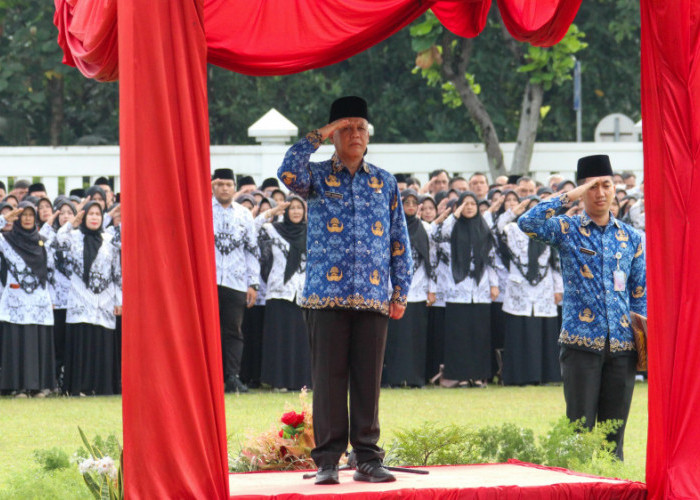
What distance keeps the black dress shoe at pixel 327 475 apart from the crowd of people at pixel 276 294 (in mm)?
7257

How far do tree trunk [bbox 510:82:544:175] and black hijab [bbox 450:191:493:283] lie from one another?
750 centimetres

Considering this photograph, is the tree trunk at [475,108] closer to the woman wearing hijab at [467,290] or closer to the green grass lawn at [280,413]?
the woman wearing hijab at [467,290]

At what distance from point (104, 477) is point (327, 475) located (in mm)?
1238

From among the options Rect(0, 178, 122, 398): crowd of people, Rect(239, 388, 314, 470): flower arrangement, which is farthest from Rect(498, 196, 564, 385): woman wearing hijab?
Rect(239, 388, 314, 470): flower arrangement

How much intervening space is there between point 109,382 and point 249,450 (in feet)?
22.6

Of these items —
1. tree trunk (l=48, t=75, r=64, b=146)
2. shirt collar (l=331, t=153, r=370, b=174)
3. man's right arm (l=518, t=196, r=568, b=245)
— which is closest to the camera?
shirt collar (l=331, t=153, r=370, b=174)

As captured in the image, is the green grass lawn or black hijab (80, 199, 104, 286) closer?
the green grass lawn

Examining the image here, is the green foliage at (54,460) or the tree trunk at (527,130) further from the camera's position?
the tree trunk at (527,130)

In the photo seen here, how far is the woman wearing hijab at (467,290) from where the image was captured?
15453mm

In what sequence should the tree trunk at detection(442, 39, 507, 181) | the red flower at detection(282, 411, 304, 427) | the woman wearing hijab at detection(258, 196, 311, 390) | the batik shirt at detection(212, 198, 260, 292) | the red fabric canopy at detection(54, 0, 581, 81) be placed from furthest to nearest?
the tree trunk at detection(442, 39, 507, 181) < the woman wearing hijab at detection(258, 196, 311, 390) < the batik shirt at detection(212, 198, 260, 292) < the red flower at detection(282, 411, 304, 427) < the red fabric canopy at detection(54, 0, 581, 81)

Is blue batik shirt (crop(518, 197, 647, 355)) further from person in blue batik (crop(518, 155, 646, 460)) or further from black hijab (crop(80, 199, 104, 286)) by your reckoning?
black hijab (crop(80, 199, 104, 286))

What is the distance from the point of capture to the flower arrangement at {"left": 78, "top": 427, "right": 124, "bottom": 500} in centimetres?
654

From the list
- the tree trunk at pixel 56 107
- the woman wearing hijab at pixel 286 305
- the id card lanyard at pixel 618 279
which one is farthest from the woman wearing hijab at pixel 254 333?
the tree trunk at pixel 56 107

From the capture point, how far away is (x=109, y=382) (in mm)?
14891
